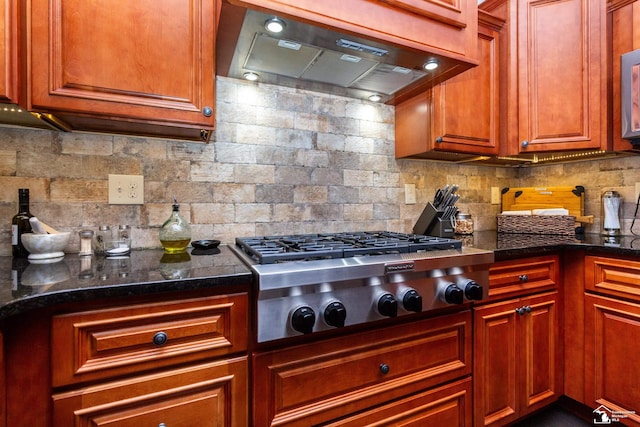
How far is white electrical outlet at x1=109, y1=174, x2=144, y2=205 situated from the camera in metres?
1.37

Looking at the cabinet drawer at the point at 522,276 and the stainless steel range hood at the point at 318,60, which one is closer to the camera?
the stainless steel range hood at the point at 318,60

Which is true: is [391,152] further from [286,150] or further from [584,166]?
[584,166]

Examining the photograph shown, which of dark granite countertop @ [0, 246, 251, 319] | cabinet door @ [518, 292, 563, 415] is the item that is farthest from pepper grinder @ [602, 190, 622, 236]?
dark granite countertop @ [0, 246, 251, 319]

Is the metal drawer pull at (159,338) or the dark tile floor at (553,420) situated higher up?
the metal drawer pull at (159,338)

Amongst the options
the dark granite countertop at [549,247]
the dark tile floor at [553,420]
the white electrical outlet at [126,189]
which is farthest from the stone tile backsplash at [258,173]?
the dark tile floor at [553,420]

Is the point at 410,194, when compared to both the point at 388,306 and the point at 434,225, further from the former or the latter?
the point at 388,306

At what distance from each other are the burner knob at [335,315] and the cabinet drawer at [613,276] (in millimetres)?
1368

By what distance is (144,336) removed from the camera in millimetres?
822

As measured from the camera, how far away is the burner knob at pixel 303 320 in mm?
901

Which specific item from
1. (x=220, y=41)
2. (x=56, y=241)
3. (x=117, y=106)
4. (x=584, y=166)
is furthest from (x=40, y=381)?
(x=584, y=166)

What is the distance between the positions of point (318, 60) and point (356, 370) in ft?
4.12

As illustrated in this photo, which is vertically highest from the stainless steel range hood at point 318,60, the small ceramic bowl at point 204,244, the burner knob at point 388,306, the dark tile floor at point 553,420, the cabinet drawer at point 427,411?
the stainless steel range hood at point 318,60

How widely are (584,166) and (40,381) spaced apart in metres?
2.86

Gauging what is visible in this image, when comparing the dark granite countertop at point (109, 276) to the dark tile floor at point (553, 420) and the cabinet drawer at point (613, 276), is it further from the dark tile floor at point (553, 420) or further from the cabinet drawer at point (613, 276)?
the dark tile floor at point (553, 420)
